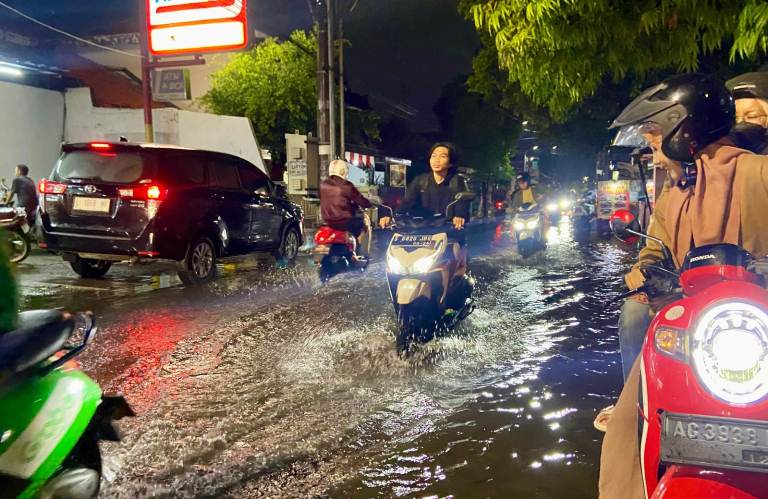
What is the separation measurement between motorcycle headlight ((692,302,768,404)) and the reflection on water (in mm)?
1378

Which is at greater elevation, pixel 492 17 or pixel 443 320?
pixel 492 17

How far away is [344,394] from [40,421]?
237 cm

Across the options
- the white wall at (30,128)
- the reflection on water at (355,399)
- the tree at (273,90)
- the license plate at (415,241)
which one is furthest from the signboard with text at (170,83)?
the license plate at (415,241)

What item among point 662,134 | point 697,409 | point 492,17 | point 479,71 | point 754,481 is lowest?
point 754,481

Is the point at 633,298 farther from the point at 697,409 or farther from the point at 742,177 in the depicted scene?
the point at 697,409

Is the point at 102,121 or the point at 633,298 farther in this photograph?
the point at 102,121

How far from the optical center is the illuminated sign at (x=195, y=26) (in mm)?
16062

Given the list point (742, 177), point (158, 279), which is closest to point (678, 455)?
point (742, 177)

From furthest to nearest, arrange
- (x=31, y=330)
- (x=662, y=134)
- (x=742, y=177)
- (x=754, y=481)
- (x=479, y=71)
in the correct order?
(x=479, y=71) → (x=662, y=134) → (x=742, y=177) → (x=31, y=330) → (x=754, y=481)

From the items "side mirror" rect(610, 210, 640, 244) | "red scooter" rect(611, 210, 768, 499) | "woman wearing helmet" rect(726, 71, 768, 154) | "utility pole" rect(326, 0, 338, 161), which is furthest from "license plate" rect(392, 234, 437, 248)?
"utility pole" rect(326, 0, 338, 161)

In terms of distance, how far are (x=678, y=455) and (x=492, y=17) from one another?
4290 mm

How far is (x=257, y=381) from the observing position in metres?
4.64

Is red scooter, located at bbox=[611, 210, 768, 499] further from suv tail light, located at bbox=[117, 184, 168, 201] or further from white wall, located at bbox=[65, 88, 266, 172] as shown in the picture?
white wall, located at bbox=[65, 88, 266, 172]


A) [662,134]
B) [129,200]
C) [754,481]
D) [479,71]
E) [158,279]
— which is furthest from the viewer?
[479,71]
